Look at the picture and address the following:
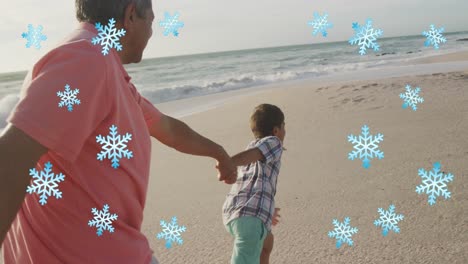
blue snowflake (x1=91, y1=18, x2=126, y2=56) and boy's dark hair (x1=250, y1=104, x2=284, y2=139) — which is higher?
boy's dark hair (x1=250, y1=104, x2=284, y2=139)

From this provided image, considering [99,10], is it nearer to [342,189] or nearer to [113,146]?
[113,146]

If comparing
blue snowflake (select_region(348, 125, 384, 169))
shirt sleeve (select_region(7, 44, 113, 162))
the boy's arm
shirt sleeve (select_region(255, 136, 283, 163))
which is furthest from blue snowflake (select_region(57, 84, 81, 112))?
shirt sleeve (select_region(255, 136, 283, 163))

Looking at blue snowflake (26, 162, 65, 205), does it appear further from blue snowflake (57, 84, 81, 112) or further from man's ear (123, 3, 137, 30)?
man's ear (123, 3, 137, 30)

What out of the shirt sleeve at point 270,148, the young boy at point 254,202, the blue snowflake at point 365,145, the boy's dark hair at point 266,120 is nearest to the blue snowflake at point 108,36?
the blue snowflake at point 365,145

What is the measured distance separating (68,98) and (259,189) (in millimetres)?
1859

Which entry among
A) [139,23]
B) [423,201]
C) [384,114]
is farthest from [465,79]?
[139,23]

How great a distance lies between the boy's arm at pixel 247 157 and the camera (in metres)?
2.51

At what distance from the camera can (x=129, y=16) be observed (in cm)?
141

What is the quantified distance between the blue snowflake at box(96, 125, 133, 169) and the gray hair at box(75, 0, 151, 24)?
33 centimetres

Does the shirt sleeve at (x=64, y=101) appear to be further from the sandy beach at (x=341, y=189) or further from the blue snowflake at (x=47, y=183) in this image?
the sandy beach at (x=341, y=189)

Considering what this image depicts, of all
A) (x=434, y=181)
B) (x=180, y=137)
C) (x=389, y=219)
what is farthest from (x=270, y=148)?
(x=389, y=219)

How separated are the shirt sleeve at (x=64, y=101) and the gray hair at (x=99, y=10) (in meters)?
0.21

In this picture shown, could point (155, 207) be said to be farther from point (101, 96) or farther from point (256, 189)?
point (101, 96)

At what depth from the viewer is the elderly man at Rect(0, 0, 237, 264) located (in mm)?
1036
